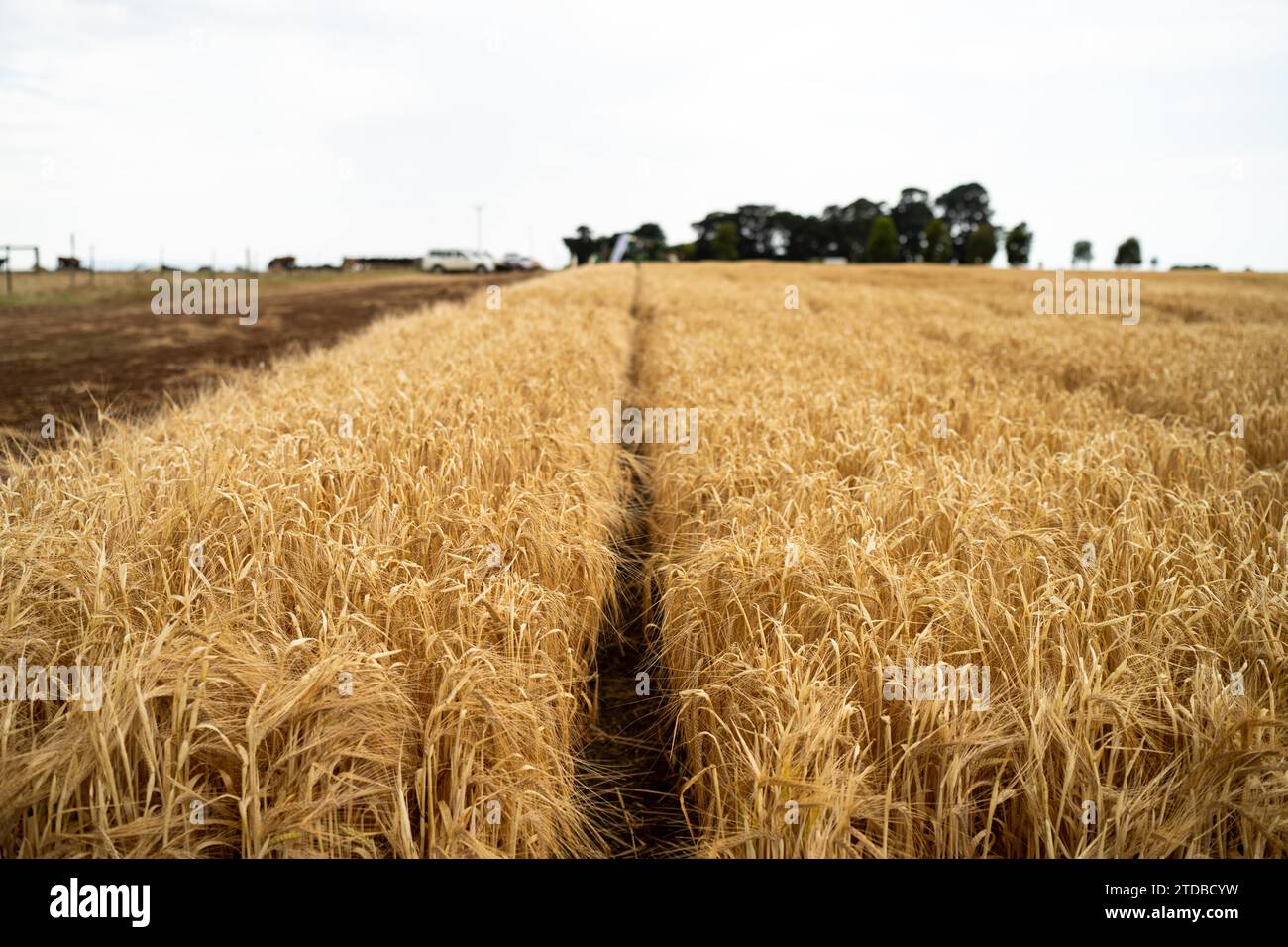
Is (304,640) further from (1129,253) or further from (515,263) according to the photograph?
(1129,253)

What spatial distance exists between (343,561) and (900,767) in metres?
2.10

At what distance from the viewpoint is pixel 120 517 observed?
10.5ft

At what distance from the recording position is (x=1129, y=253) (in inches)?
2849

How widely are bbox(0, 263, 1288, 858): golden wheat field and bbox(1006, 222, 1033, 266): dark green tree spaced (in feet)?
240

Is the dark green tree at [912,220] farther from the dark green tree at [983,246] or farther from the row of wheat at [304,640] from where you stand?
the row of wheat at [304,640]

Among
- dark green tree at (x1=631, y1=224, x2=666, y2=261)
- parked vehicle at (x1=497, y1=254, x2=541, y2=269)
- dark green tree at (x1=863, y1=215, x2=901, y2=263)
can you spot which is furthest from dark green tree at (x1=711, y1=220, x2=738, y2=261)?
parked vehicle at (x1=497, y1=254, x2=541, y2=269)

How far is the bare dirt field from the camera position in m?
8.46

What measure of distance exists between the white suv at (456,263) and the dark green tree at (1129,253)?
201 feet

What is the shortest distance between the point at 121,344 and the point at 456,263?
37.2 metres

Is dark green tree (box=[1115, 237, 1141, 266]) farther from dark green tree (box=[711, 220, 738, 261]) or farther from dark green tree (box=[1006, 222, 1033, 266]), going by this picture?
dark green tree (box=[711, 220, 738, 261])

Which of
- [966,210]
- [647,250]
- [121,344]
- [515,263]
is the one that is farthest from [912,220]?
[121,344]
